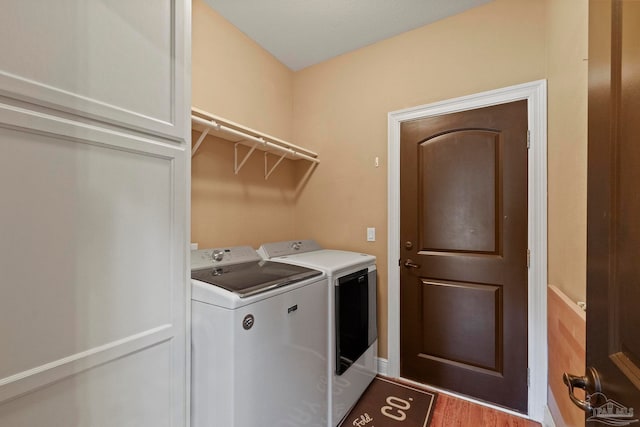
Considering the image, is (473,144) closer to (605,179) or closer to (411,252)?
(411,252)

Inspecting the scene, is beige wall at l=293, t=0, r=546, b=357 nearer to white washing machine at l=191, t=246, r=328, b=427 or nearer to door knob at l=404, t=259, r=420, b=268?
door knob at l=404, t=259, r=420, b=268

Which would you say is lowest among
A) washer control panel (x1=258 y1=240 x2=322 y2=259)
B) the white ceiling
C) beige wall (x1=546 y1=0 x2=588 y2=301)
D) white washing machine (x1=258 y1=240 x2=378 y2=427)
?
white washing machine (x1=258 y1=240 x2=378 y2=427)

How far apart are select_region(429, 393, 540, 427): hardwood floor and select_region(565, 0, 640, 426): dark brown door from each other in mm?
1412

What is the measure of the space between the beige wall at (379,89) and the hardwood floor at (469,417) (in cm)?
56

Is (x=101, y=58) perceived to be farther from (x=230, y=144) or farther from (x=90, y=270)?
(x=230, y=144)

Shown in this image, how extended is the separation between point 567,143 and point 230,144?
2.09 metres

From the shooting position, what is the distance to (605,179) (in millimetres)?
548

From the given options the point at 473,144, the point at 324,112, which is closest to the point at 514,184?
the point at 473,144

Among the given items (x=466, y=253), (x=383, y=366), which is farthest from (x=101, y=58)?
(x=383, y=366)

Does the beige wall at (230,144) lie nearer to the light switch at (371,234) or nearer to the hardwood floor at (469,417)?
the light switch at (371,234)

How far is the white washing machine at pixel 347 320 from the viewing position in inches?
64.3

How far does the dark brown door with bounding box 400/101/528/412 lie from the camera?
178 centimetres

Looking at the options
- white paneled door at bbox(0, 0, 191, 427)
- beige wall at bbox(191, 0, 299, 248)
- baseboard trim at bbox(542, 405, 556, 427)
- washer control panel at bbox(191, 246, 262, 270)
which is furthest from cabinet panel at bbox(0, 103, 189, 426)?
baseboard trim at bbox(542, 405, 556, 427)

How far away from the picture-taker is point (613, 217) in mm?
517
